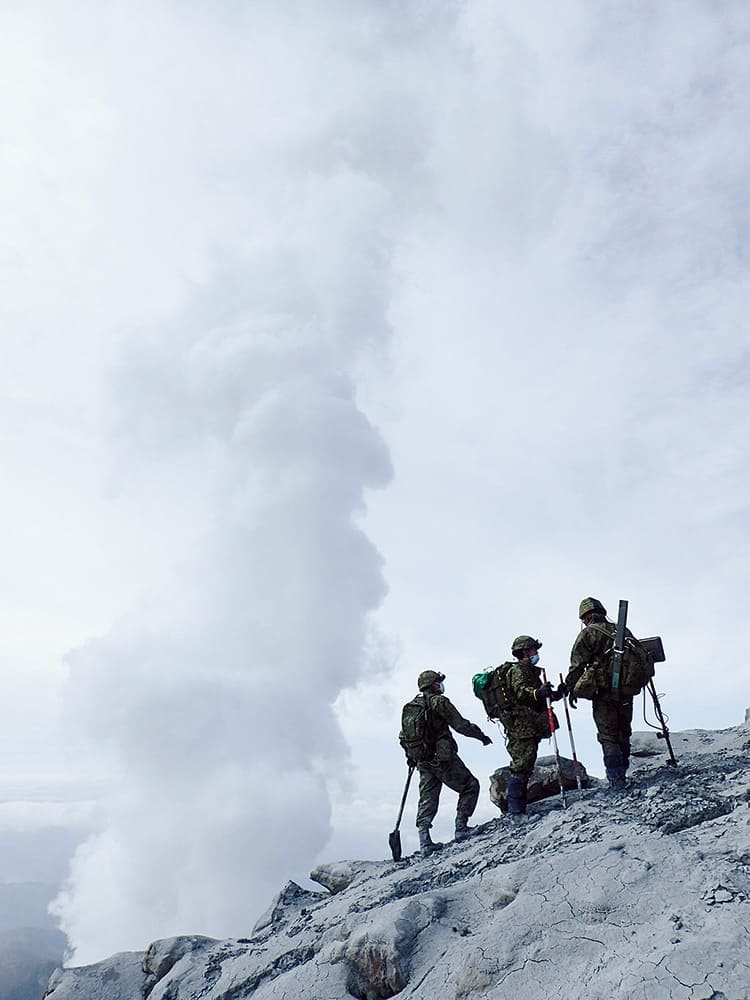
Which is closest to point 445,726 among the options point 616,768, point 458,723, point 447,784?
point 458,723

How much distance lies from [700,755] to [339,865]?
702 centimetres

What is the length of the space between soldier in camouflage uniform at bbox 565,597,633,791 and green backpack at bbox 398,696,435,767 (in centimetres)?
249

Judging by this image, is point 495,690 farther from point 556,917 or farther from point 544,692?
point 556,917

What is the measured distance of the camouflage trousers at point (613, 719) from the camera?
9609 mm

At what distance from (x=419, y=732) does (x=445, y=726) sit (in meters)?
0.44

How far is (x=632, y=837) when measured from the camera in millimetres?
7086

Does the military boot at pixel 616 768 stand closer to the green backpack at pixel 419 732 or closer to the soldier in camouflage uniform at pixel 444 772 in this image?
the soldier in camouflage uniform at pixel 444 772

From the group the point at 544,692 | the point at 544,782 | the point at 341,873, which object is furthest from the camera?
the point at 341,873

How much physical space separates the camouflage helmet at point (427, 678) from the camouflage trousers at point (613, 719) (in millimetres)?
2714

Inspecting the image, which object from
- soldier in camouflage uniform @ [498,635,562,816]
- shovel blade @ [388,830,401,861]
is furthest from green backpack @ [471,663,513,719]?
shovel blade @ [388,830,401,861]

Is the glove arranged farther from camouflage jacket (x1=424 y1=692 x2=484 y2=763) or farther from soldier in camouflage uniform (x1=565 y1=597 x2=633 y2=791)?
camouflage jacket (x1=424 y1=692 x2=484 y2=763)

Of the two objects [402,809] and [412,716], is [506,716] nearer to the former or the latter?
[412,716]

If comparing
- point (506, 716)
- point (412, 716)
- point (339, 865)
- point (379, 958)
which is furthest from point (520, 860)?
point (339, 865)

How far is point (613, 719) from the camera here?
31.5ft
